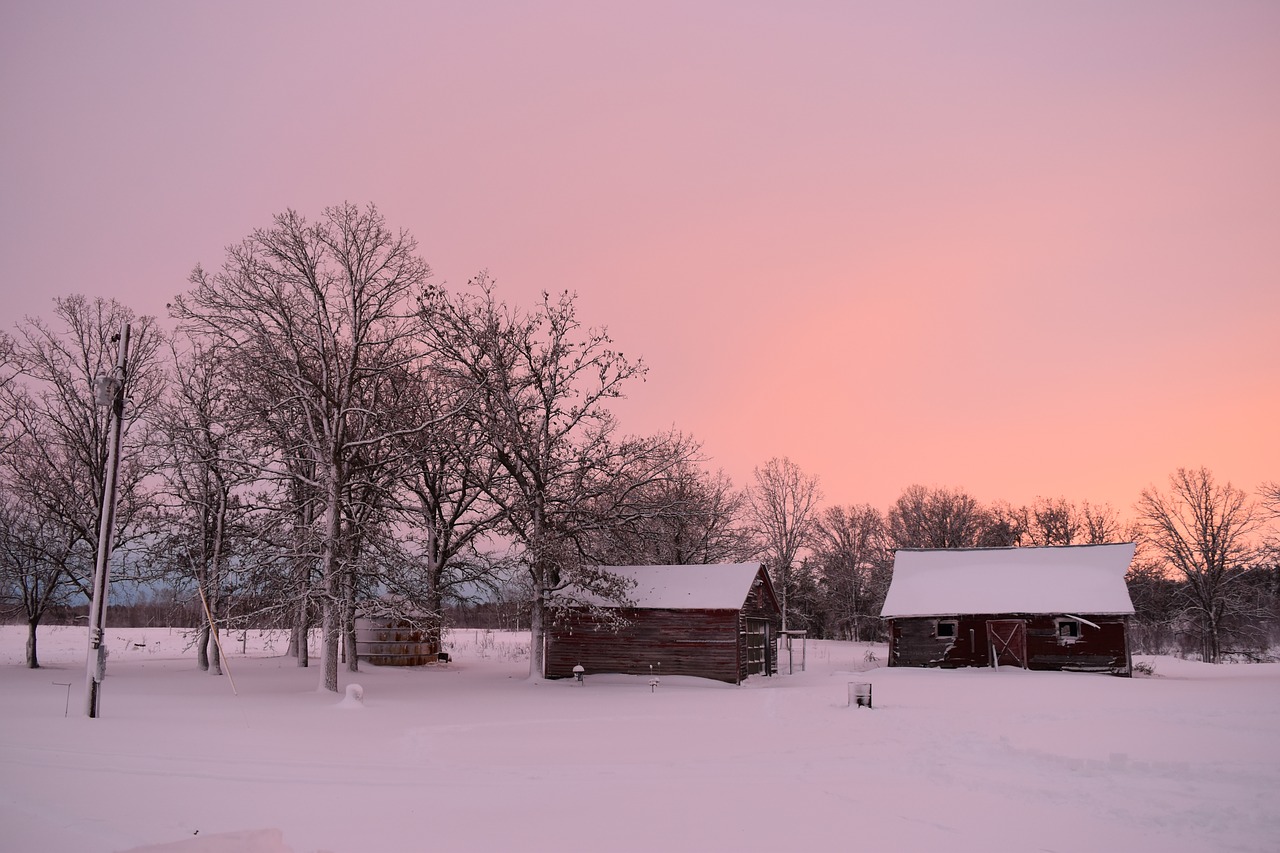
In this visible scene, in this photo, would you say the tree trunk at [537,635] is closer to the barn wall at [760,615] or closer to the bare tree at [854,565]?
the barn wall at [760,615]

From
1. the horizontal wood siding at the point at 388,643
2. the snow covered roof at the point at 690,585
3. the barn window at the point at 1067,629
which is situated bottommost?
the horizontal wood siding at the point at 388,643

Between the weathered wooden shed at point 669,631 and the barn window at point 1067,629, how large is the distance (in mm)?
15052

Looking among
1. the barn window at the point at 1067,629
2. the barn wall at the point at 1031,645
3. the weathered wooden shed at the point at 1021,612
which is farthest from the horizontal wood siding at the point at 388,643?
the barn window at the point at 1067,629

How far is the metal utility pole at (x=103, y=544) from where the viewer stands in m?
18.4

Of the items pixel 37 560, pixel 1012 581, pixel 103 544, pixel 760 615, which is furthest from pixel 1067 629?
pixel 37 560

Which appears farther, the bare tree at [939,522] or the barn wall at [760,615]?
the bare tree at [939,522]

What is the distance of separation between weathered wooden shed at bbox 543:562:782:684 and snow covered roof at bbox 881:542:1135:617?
10.9m

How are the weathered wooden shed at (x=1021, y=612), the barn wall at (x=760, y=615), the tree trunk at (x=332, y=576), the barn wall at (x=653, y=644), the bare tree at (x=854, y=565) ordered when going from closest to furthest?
the tree trunk at (x=332, y=576) < the barn wall at (x=653, y=644) < the barn wall at (x=760, y=615) < the weathered wooden shed at (x=1021, y=612) < the bare tree at (x=854, y=565)

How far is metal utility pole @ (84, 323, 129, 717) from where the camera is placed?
18364mm

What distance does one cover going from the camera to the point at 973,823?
1173 centimetres

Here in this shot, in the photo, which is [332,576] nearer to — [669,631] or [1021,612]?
[669,631]

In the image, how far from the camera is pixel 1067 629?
40.2 metres

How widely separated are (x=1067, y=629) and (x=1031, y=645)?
1.79m

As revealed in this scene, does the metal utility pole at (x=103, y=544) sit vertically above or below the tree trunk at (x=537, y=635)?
above
